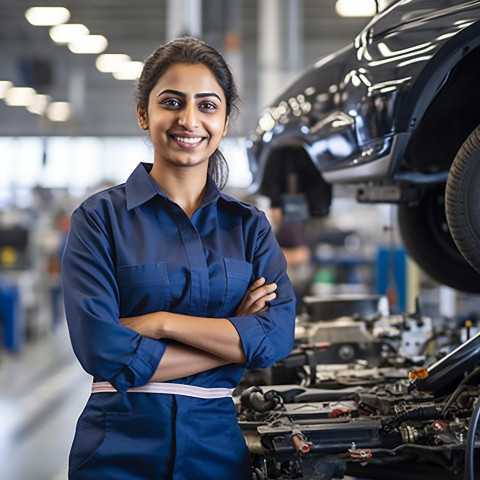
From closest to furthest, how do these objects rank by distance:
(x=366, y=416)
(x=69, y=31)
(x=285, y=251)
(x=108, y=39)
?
1. (x=366, y=416)
2. (x=285, y=251)
3. (x=69, y=31)
4. (x=108, y=39)

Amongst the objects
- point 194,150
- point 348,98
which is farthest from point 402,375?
point 194,150

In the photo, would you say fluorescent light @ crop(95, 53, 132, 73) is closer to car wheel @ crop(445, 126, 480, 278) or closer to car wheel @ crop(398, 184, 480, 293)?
car wheel @ crop(398, 184, 480, 293)

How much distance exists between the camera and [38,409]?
599 centimetres

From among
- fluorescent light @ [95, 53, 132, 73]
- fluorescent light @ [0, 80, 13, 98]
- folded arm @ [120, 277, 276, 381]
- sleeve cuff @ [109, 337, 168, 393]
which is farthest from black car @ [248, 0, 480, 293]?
fluorescent light @ [0, 80, 13, 98]

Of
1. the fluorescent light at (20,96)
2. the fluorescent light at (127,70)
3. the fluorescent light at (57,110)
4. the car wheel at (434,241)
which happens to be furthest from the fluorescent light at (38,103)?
the car wheel at (434,241)

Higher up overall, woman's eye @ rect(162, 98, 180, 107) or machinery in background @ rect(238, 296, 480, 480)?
woman's eye @ rect(162, 98, 180, 107)

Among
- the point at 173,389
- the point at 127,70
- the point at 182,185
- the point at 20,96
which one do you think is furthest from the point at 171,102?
the point at 20,96

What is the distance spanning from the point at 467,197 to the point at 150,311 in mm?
1024

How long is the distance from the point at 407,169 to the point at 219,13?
7451 mm

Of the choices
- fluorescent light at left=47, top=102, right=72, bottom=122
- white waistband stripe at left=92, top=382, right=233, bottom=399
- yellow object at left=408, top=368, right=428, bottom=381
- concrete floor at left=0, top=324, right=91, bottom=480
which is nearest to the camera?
white waistband stripe at left=92, top=382, right=233, bottom=399

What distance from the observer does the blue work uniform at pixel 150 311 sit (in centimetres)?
175

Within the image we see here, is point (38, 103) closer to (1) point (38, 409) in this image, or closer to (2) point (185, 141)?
(1) point (38, 409)

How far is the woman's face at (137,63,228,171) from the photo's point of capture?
74.9 inches

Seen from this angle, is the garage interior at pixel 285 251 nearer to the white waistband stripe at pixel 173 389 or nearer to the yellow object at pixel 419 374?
the yellow object at pixel 419 374
